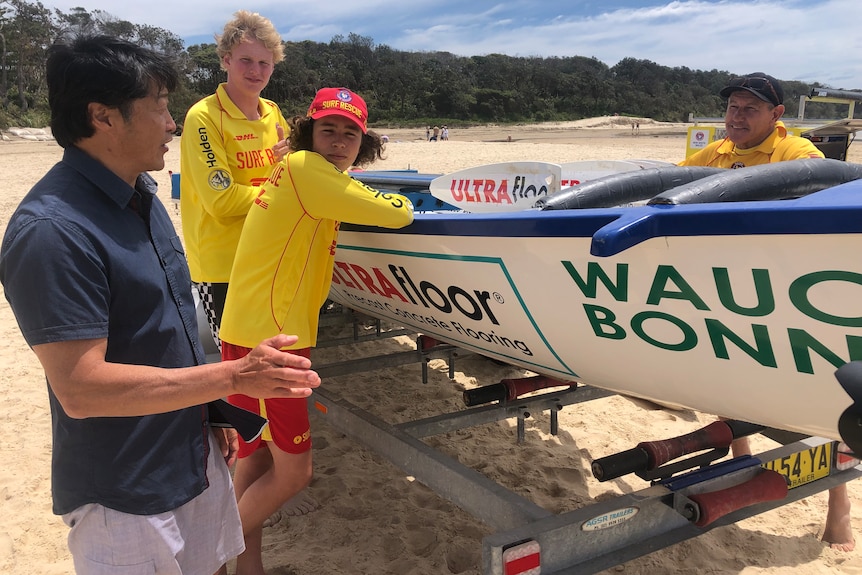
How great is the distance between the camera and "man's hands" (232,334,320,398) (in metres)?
1.15

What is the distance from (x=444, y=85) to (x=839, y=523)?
68579mm

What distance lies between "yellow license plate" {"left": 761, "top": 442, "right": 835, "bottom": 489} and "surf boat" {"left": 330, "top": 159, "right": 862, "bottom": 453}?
0.52 m

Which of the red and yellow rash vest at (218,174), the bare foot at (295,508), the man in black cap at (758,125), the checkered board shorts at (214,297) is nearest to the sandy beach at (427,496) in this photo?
the bare foot at (295,508)

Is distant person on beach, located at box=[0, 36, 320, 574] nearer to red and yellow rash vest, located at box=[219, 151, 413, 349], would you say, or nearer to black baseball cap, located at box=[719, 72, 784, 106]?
red and yellow rash vest, located at box=[219, 151, 413, 349]

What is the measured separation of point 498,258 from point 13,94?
5929 cm

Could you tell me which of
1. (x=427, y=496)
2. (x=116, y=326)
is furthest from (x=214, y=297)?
(x=116, y=326)

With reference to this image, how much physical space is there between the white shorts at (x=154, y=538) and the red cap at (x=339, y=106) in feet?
3.70

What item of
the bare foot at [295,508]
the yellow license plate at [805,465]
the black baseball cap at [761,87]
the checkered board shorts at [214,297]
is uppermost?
the black baseball cap at [761,87]

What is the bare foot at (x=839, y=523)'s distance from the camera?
8.44ft

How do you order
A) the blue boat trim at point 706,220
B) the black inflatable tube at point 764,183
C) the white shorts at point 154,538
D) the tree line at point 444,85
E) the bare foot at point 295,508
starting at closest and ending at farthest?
1. the white shorts at point 154,538
2. the blue boat trim at point 706,220
3. the black inflatable tube at point 764,183
4. the bare foot at point 295,508
5. the tree line at point 444,85

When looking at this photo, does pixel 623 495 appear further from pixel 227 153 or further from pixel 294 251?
pixel 227 153

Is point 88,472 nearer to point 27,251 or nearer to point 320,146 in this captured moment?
point 27,251

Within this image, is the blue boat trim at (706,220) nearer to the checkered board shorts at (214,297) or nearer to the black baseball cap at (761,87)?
the black baseball cap at (761,87)

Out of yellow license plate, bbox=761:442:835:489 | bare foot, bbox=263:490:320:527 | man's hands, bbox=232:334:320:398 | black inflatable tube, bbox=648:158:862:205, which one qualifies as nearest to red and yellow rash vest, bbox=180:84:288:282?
bare foot, bbox=263:490:320:527
